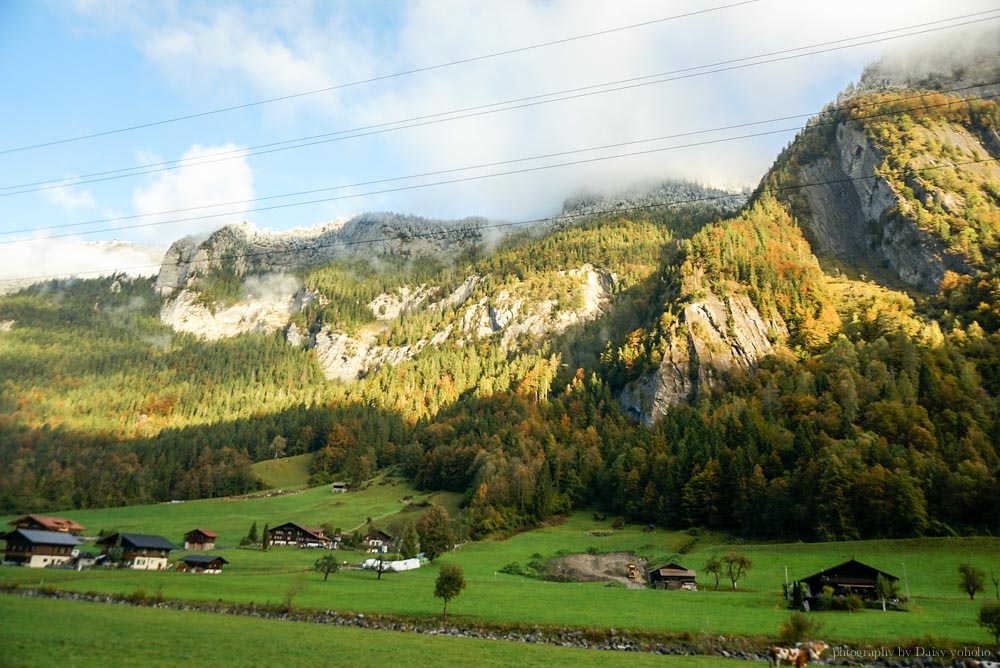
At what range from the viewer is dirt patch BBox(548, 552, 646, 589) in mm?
68438

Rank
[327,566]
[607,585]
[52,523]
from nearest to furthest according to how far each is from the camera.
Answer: [327,566], [607,585], [52,523]

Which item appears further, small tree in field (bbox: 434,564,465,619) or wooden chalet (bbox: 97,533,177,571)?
wooden chalet (bbox: 97,533,177,571)

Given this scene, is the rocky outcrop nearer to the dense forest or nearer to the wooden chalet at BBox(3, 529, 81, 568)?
the dense forest

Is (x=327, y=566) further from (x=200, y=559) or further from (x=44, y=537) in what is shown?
(x=44, y=537)

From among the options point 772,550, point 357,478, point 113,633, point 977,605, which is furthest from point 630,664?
point 357,478

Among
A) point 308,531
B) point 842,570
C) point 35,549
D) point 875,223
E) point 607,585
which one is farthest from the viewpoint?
point 875,223

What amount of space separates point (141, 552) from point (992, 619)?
86.3 m

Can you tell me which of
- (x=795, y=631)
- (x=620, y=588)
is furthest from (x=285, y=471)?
(x=795, y=631)

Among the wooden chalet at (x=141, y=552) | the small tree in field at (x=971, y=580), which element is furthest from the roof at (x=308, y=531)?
the small tree in field at (x=971, y=580)

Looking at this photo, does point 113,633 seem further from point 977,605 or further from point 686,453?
point 686,453

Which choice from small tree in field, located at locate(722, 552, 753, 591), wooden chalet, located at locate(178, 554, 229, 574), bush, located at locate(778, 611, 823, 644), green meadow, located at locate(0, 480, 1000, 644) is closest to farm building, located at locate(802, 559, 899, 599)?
green meadow, located at locate(0, 480, 1000, 644)

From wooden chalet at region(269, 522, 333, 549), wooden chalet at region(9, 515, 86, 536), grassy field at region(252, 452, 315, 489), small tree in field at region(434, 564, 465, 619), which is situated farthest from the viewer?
grassy field at region(252, 452, 315, 489)

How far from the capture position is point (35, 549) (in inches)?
2867

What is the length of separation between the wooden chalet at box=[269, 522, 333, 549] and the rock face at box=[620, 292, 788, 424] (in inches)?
2992
